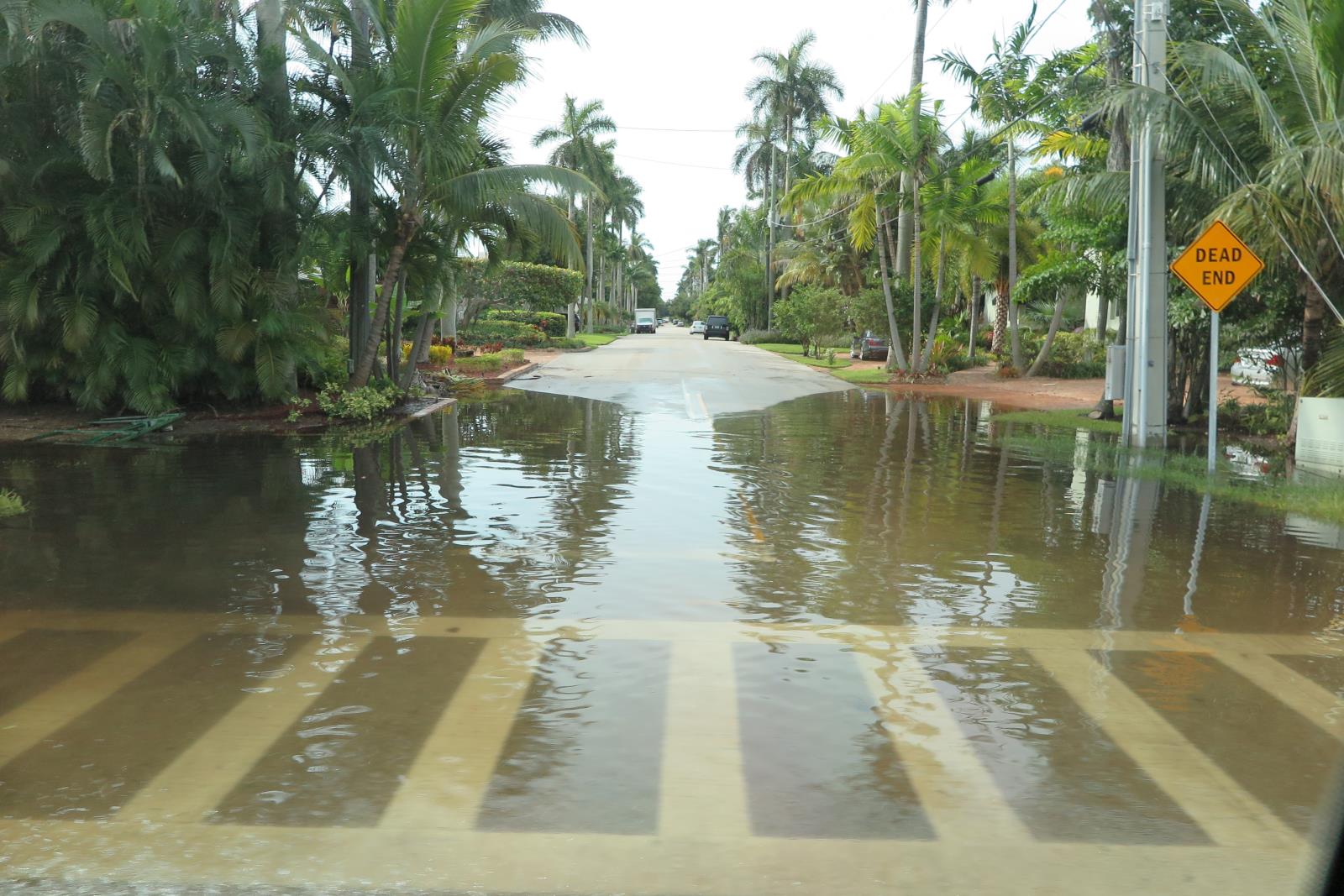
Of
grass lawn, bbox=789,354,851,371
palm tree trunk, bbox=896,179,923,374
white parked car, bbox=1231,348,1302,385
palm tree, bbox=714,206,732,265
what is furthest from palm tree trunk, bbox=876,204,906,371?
palm tree, bbox=714,206,732,265

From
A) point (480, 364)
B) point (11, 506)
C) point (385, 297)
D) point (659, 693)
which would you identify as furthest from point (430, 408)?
point (659, 693)

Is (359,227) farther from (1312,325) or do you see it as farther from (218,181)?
(1312,325)

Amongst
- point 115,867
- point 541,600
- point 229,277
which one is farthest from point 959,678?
point 229,277

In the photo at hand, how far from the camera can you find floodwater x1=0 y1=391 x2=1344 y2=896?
13.8 ft

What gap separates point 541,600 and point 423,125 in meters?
13.5

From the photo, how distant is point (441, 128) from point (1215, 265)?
1203 centimetres

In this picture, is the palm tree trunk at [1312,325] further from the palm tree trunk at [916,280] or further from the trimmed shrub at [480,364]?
the trimmed shrub at [480,364]

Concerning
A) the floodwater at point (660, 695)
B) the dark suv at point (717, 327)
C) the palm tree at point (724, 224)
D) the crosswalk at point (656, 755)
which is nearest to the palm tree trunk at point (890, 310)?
the floodwater at point (660, 695)

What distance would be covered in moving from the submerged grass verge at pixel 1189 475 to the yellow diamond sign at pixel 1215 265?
2.07 meters

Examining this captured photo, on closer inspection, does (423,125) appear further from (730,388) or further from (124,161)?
(730,388)

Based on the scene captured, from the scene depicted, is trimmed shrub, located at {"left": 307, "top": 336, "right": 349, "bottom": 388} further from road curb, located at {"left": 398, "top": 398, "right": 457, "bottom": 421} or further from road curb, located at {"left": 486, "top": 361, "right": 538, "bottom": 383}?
road curb, located at {"left": 486, "top": 361, "right": 538, "bottom": 383}

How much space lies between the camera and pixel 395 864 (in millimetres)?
4074

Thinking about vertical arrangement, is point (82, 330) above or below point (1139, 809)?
above

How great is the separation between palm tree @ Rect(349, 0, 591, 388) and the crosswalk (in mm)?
13792
